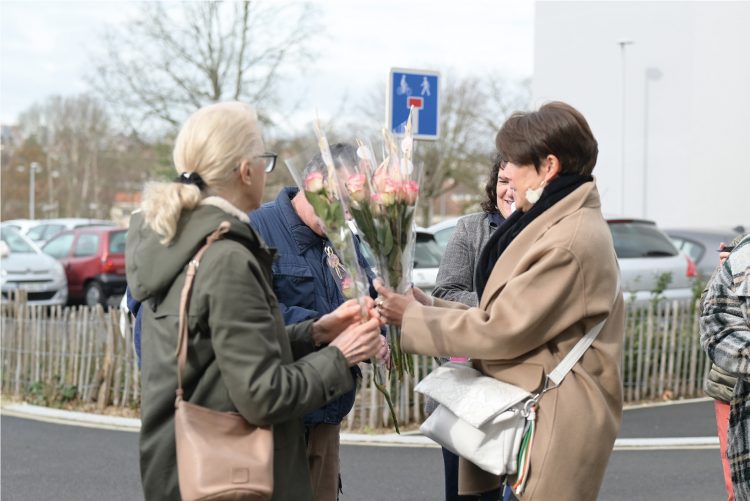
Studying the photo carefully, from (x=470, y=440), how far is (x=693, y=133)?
25.9 metres

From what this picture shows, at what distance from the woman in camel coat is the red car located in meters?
16.4

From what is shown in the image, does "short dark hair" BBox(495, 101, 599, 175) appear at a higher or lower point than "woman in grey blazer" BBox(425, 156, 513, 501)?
higher

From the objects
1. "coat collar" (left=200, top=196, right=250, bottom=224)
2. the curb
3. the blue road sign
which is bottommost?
the curb

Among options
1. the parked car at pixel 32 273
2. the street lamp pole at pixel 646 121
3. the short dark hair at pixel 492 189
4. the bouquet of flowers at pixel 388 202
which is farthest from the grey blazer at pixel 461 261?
the street lamp pole at pixel 646 121

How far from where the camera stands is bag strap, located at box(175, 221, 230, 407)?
8.57 feet

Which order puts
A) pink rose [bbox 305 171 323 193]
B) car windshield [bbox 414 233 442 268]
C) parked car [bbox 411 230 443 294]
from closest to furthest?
pink rose [bbox 305 171 323 193], parked car [bbox 411 230 443 294], car windshield [bbox 414 233 442 268]

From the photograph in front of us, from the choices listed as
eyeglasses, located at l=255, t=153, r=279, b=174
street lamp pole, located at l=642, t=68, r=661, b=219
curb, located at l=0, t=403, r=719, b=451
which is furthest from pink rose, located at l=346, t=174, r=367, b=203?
street lamp pole, located at l=642, t=68, r=661, b=219

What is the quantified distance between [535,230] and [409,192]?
0.42m

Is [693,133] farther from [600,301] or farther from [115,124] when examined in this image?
[600,301]

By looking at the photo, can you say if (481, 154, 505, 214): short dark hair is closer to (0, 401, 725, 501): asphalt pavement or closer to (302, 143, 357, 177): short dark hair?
(302, 143, 357, 177): short dark hair

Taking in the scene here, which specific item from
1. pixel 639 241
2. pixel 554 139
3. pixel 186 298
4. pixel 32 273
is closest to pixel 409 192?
pixel 554 139

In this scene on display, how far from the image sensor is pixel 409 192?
3100 mm

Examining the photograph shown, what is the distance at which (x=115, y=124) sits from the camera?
28.8 metres

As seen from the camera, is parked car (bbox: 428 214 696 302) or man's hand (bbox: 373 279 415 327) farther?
parked car (bbox: 428 214 696 302)
